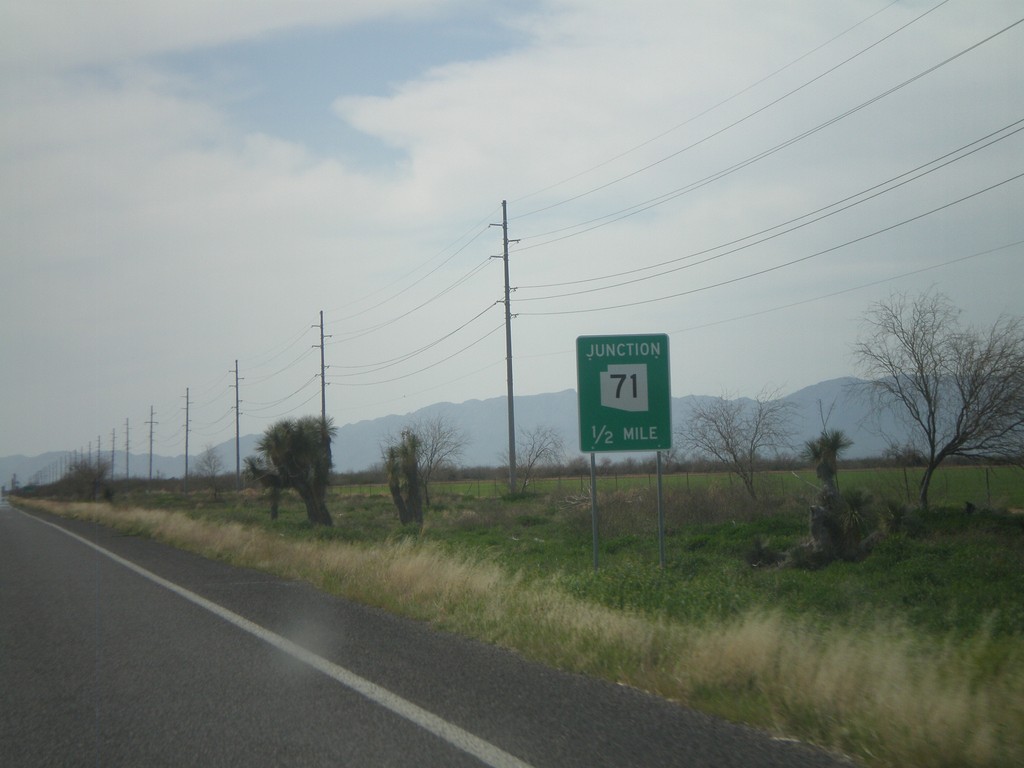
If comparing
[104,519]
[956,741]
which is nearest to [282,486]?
[104,519]

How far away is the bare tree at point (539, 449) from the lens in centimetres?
7738

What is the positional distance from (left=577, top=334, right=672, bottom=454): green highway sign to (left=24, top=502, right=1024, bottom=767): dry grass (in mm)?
2262

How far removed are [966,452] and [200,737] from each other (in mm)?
28725

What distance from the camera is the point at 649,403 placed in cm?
1226

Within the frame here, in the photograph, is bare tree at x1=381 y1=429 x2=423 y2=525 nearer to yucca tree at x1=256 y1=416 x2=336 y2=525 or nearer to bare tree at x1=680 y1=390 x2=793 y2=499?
yucca tree at x1=256 y1=416 x2=336 y2=525

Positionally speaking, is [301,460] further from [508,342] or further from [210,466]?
[210,466]

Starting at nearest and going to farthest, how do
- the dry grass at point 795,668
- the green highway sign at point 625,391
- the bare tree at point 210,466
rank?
the dry grass at point 795,668
the green highway sign at point 625,391
the bare tree at point 210,466

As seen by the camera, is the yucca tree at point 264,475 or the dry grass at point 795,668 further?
the yucca tree at point 264,475

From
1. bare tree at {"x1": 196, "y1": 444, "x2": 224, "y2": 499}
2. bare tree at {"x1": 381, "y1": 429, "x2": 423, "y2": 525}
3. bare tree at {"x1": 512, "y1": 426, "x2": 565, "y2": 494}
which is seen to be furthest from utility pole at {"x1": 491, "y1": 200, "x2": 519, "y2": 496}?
bare tree at {"x1": 196, "y1": 444, "x2": 224, "y2": 499}

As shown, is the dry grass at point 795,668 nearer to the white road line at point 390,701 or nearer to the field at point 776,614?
the field at point 776,614

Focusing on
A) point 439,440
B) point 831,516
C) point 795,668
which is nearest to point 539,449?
point 439,440

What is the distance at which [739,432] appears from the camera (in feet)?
144

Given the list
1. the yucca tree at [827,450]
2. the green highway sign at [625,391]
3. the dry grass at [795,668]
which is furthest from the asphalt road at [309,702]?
the yucca tree at [827,450]

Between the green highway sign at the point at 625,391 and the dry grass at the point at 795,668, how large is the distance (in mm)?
2262
